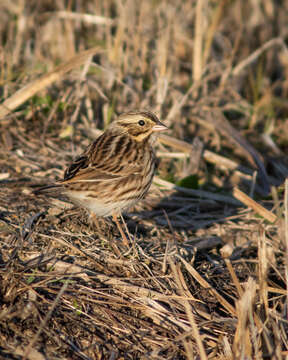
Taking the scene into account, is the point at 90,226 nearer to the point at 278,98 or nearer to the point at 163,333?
the point at 163,333

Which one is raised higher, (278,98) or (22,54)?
(22,54)

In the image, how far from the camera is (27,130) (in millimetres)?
5832

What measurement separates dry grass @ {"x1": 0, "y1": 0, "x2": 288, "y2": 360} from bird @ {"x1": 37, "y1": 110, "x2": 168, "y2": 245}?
0.26 m

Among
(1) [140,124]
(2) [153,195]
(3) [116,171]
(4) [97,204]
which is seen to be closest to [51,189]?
(4) [97,204]

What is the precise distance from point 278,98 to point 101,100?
270 centimetres

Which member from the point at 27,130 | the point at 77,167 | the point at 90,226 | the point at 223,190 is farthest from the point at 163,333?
the point at 27,130

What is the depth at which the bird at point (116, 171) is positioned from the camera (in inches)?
167

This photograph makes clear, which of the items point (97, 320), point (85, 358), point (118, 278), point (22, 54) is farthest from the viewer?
point (22, 54)

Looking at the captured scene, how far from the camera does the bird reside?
4.24 m

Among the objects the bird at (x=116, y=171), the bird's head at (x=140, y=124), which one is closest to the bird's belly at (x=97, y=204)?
the bird at (x=116, y=171)

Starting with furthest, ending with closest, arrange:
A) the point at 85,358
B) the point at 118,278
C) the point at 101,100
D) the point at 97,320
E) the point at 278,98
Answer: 1. the point at 278,98
2. the point at 101,100
3. the point at 118,278
4. the point at 97,320
5. the point at 85,358

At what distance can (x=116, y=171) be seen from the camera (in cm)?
436

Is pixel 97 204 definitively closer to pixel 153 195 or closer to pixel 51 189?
pixel 51 189

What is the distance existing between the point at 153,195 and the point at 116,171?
1.20 m
